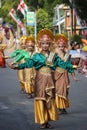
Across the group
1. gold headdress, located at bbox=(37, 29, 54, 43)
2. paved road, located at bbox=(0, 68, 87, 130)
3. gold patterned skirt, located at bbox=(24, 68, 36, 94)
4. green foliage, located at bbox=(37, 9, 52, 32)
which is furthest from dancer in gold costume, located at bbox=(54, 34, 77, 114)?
green foliage, located at bbox=(37, 9, 52, 32)

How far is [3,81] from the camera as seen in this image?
2050 cm

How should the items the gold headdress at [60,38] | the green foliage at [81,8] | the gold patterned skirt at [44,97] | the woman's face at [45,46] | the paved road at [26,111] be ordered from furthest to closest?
1. the green foliage at [81,8]
2. the gold headdress at [60,38]
3. the paved road at [26,111]
4. the woman's face at [45,46]
5. the gold patterned skirt at [44,97]

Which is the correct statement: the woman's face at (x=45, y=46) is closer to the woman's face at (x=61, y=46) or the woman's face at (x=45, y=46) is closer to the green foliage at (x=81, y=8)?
the woman's face at (x=61, y=46)

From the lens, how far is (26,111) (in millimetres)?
12336

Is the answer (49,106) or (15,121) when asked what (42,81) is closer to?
(49,106)

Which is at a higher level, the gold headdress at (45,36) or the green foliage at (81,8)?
the gold headdress at (45,36)

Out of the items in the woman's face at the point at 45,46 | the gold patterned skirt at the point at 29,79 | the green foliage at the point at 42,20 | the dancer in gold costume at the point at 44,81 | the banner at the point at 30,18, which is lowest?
the green foliage at the point at 42,20

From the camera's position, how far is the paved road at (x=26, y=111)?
10.2 meters

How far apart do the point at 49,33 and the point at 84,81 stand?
10.7 meters

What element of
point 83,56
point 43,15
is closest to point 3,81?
point 83,56

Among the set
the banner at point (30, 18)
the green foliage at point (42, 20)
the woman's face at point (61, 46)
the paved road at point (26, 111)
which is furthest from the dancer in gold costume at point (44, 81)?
the green foliage at point (42, 20)

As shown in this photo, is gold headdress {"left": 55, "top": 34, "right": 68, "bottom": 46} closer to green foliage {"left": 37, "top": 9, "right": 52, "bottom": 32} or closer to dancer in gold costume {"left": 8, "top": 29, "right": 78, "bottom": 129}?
dancer in gold costume {"left": 8, "top": 29, "right": 78, "bottom": 129}

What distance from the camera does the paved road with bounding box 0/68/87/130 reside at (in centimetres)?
1023

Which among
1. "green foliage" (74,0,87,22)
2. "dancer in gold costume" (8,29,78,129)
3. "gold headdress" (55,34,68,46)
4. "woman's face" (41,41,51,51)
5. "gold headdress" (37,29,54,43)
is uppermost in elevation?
"gold headdress" (37,29,54,43)
